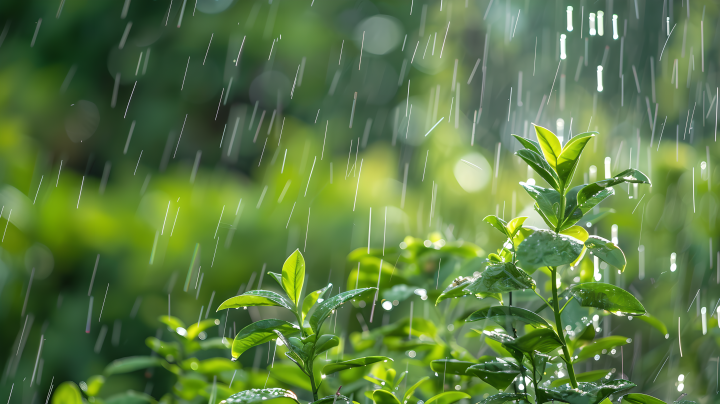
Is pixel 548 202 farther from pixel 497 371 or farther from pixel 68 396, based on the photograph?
pixel 68 396

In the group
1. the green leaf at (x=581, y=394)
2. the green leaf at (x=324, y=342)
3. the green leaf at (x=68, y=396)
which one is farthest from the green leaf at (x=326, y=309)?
the green leaf at (x=68, y=396)

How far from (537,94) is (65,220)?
1.69 meters

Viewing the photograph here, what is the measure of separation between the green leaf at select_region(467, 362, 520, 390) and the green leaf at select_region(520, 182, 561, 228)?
0.09 meters

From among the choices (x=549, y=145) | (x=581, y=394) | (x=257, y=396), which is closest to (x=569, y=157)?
(x=549, y=145)

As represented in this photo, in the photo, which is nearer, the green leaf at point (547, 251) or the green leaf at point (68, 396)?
the green leaf at point (547, 251)

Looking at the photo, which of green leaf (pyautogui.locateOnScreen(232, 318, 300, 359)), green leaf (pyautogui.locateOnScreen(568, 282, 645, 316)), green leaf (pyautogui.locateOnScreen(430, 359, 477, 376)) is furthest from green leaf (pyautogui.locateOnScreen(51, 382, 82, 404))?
green leaf (pyautogui.locateOnScreen(568, 282, 645, 316))

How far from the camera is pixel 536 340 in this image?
25cm

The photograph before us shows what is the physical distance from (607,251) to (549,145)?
0.24ft

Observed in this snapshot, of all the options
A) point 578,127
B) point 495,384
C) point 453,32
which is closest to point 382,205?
point 578,127

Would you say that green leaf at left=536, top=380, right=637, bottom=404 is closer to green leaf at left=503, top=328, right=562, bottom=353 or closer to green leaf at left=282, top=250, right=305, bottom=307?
green leaf at left=503, top=328, right=562, bottom=353

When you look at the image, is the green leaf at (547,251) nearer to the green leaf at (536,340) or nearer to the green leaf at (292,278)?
the green leaf at (536,340)

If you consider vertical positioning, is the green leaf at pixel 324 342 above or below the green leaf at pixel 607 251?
below

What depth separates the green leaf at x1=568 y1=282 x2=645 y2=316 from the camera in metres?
0.27

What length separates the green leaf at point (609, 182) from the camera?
10.3 inches
